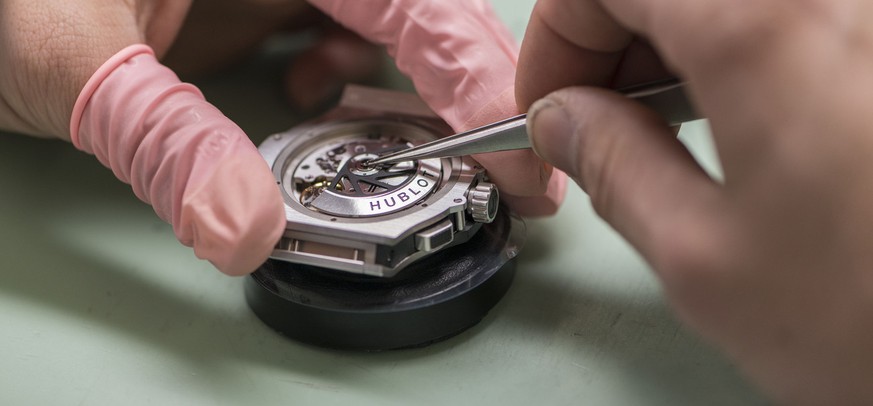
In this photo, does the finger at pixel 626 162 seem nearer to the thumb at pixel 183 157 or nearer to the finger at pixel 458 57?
the finger at pixel 458 57

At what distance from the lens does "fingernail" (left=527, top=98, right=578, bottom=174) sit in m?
0.92

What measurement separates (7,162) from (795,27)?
131cm

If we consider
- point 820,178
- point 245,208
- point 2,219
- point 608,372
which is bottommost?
→ point 2,219

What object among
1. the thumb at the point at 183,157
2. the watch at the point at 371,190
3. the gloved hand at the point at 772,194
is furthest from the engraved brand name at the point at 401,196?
the gloved hand at the point at 772,194

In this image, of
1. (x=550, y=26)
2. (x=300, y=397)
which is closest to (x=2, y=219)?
(x=300, y=397)

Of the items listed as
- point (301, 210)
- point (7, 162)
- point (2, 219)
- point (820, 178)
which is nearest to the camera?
point (820, 178)

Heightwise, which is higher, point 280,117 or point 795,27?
point 795,27

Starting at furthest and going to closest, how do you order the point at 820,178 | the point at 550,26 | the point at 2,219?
the point at 2,219 → the point at 550,26 → the point at 820,178

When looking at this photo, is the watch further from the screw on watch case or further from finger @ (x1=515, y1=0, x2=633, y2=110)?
finger @ (x1=515, y1=0, x2=633, y2=110)

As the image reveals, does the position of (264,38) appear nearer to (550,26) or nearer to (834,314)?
(550,26)

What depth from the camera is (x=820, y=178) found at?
0.66 metres

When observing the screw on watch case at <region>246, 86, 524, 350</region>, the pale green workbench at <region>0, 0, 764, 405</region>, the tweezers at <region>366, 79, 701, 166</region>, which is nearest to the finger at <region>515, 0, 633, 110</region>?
the tweezers at <region>366, 79, 701, 166</region>

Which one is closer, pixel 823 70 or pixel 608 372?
pixel 823 70

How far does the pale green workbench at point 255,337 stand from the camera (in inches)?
40.9
